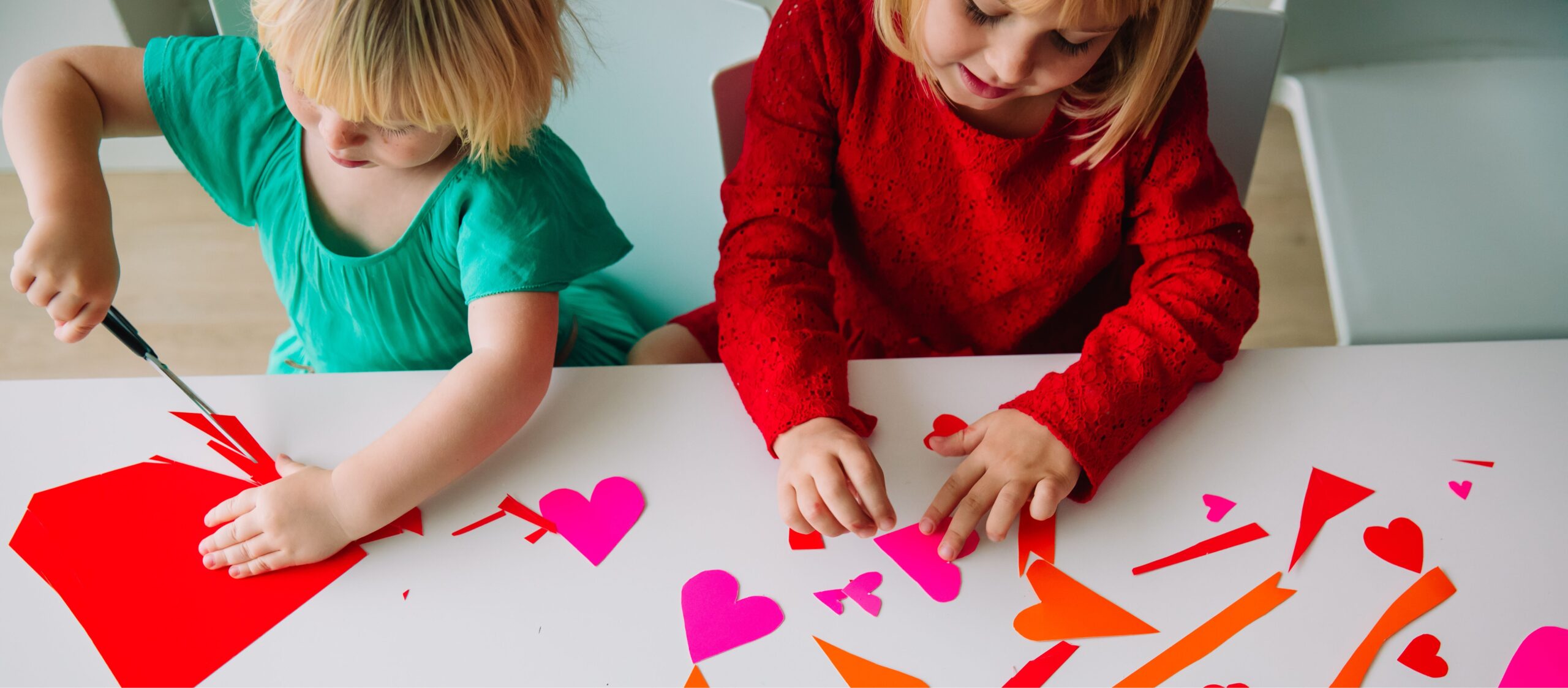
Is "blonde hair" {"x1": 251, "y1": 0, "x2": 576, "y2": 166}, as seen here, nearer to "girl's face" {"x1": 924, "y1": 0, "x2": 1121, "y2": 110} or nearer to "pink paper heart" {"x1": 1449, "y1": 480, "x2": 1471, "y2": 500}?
"girl's face" {"x1": 924, "y1": 0, "x2": 1121, "y2": 110}

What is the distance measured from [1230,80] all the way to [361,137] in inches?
32.4

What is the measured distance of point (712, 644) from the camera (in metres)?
0.60

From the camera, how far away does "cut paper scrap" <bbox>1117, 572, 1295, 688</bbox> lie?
1.94ft

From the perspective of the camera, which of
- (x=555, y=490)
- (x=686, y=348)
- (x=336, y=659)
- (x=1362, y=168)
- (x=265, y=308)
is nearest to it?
(x=336, y=659)


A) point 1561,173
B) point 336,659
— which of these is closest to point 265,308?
point 336,659

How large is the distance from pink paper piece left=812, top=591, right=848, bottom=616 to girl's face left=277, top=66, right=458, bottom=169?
44cm

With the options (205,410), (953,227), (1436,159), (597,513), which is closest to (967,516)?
(597,513)

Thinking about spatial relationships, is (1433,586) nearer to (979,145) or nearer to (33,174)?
(979,145)

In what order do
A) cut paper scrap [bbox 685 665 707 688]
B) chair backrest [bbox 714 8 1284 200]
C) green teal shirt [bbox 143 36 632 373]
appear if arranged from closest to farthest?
cut paper scrap [bbox 685 665 707 688] < green teal shirt [bbox 143 36 632 373] < chair backrest [bbox 714 8 1284 200]

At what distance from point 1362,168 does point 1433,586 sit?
722mm

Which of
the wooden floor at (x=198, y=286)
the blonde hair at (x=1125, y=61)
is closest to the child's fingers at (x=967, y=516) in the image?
the blonde hair at (x=1125, y=61)

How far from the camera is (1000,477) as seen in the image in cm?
68

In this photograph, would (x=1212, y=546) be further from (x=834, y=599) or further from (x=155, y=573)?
(x=155, y=573)

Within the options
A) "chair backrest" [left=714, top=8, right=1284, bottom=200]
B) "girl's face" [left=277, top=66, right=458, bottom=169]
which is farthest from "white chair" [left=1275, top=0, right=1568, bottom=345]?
"girl's face" [left=277, top=66, right=458, bottom=169]
